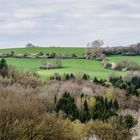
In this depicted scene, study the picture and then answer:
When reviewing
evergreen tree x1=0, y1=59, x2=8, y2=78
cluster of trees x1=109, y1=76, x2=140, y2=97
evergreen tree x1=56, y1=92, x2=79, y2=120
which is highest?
evergreen tree x1=0, y1=59, x2=8, y2=78

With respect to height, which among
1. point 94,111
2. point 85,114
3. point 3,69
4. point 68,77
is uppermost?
point 3,69

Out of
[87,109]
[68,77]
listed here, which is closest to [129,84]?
[68,77]

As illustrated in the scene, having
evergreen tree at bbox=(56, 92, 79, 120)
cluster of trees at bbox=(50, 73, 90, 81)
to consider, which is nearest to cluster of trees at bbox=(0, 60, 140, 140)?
evergreen tree at bbox=(56, 92, 79, 120)

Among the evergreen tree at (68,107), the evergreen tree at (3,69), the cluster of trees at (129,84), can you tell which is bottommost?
the cluster of trees at (129,84)

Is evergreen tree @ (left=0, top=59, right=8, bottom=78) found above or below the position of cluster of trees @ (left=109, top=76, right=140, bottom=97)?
above

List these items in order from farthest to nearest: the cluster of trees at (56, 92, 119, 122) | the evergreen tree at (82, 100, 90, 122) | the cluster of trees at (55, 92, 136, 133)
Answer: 1. the cluster of trees at (56, 92, 119, 122)
2. the evergreen tree at (82, 100, 90, 122)
3. the cluster of trees at (55, 92, 136, 133)

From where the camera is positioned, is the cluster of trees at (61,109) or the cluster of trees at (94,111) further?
the cluster of trees at (94,111)

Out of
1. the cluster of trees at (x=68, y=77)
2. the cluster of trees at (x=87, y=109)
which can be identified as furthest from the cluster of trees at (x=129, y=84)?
the cluster of trees at (x=87, y=109)

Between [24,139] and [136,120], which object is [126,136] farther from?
[24,139]

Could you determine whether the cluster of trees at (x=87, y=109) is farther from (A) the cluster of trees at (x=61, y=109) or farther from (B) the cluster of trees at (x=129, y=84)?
(B) the cluster of trees at (x=129, y=84)

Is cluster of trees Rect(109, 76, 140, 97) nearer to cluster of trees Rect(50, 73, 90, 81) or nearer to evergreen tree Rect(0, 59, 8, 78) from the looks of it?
cluster of trees Rect(50, 73, 90, 81)

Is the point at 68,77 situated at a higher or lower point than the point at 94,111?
higher

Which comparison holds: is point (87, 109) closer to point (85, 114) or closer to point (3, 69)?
point (85, 114)

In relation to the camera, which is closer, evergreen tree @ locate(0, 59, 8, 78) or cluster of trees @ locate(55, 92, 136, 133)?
cluster of trees @ locate(55, 92, 136, 133)
